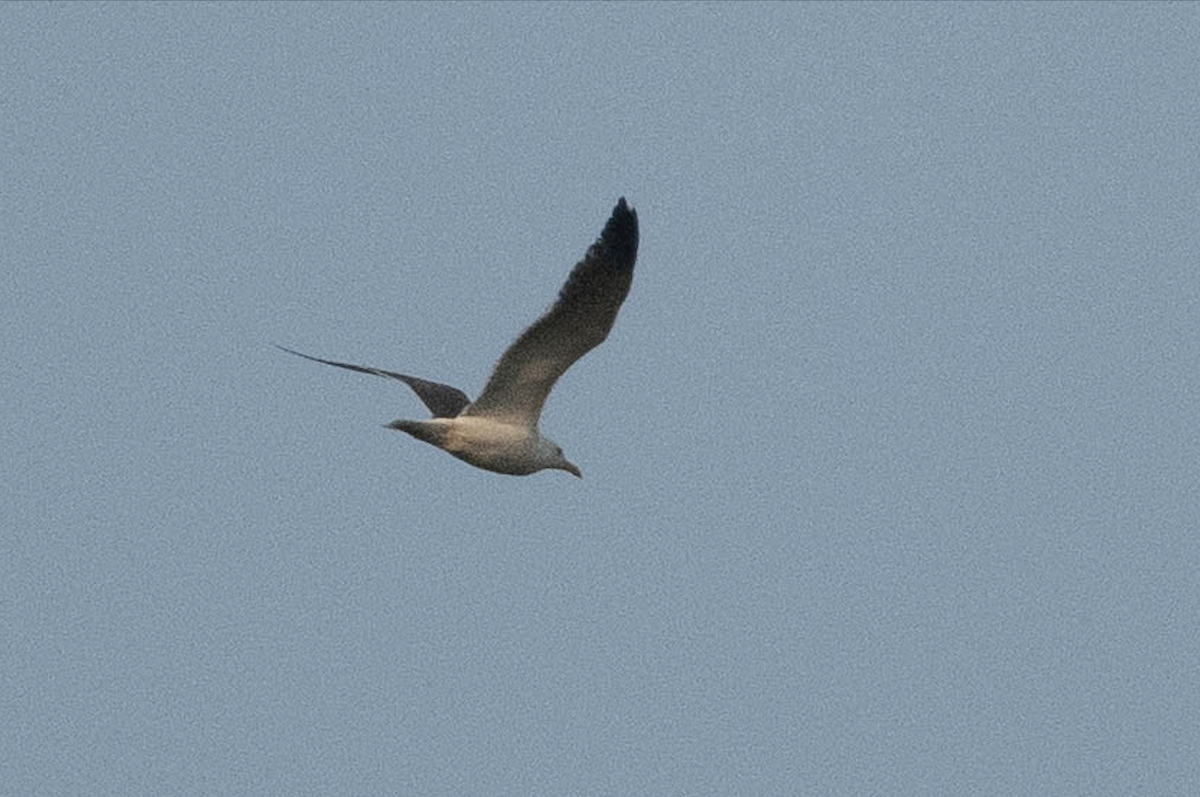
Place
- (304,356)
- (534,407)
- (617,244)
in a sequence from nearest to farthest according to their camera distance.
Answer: (617,244)
(534,407)
(304,356)

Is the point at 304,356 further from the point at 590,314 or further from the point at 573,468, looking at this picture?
the point at 590,314

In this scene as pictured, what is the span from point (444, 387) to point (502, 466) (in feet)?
5.81

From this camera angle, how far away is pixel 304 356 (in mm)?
21391

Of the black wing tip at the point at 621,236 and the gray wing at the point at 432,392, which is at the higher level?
the black wing tip at the point at 621,236

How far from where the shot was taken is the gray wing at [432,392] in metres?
21.4

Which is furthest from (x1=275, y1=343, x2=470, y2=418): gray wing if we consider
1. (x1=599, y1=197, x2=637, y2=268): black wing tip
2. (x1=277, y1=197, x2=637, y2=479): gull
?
(x1=599, y1=197, x2=637, y2=268): black wing tip

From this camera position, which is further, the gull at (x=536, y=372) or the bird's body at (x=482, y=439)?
the bird's body at (x=482, y=439)

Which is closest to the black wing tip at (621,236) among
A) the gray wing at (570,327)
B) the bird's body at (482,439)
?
the gray wing at (570,327)

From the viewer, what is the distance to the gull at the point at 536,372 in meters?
18.4

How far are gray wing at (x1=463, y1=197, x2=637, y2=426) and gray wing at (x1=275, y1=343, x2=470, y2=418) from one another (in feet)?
5.16

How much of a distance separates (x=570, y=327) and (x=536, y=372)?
79 cm

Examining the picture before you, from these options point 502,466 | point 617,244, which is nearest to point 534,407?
point 502,466

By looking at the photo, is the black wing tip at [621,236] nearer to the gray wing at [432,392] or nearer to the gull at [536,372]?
the gull at [536,372]

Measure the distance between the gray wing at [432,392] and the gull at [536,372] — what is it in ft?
0.06
